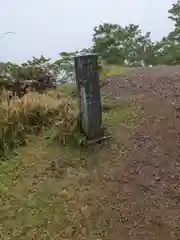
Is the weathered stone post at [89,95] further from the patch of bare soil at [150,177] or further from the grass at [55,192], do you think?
the patch of bare soil at [150,177]

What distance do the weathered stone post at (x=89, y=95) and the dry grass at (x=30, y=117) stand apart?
204mm

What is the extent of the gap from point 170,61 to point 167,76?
2798 mm

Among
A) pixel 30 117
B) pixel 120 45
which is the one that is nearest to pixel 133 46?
pixel 120 45

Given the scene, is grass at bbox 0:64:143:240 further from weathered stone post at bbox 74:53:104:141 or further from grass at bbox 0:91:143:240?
weathered stone post at bbox 74:53:104:141

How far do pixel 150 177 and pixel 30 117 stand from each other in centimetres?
183

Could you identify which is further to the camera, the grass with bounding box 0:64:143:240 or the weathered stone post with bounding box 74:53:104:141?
the weathered stone post with bounding box 74:53:104:141

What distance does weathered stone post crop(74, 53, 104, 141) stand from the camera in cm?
501

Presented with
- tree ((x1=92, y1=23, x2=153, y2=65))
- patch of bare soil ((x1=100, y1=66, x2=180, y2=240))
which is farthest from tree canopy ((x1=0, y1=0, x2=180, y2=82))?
patch of bare soil ((x1=100, y1=66, x2=180, y2=240))

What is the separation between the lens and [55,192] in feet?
14.1

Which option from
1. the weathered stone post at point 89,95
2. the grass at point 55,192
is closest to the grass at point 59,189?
the grass at point 55,192

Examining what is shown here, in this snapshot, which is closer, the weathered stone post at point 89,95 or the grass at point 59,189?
the grass at point 59,189

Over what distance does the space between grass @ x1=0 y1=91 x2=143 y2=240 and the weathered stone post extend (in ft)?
0.81

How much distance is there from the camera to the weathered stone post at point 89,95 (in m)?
5.01

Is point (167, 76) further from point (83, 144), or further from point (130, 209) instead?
point (130, 209)
